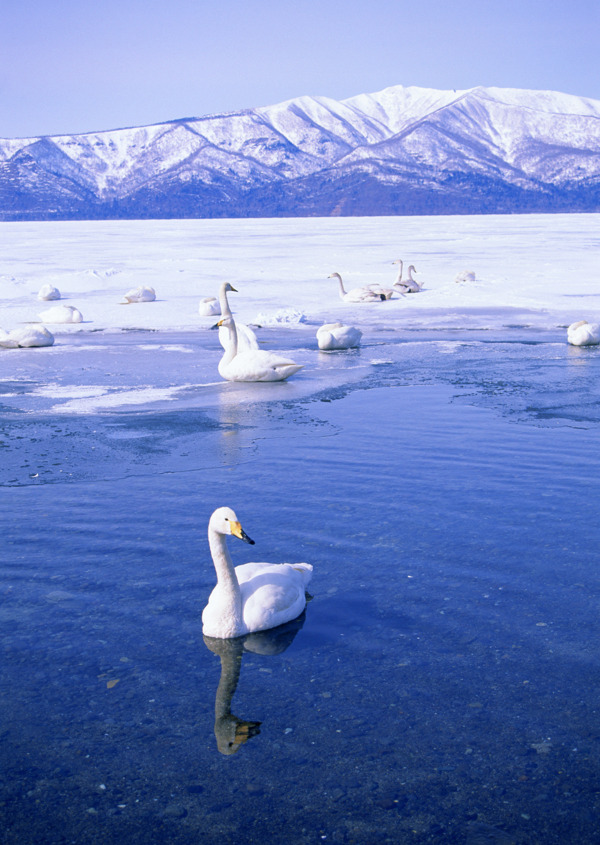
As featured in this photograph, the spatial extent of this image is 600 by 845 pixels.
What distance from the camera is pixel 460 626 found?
5.52 metres

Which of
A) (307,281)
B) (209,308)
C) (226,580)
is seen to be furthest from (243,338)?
(307,281)

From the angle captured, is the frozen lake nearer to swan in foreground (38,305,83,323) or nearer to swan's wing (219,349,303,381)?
swan's wing (219,349,303,381)

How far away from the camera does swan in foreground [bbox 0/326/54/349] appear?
17.0m

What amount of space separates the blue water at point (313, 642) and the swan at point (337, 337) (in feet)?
19.4

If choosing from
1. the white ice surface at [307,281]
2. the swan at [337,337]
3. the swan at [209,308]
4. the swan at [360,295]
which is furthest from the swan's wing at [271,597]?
the swan at [360,295]

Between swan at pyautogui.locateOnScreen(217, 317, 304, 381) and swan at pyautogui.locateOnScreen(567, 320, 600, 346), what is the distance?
5805mm

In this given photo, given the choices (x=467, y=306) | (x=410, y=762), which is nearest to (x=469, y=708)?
(x=410, y=762)

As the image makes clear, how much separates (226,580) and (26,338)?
502 inches

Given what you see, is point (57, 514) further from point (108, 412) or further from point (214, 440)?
point (108, 412)

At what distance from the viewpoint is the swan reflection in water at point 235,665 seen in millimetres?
4480

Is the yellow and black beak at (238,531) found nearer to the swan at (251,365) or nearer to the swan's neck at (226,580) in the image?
the swan's neck at (226,580)

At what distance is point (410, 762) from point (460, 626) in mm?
1426

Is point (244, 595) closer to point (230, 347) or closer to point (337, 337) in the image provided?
point (230, 347)

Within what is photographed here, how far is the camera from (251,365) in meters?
13.1
